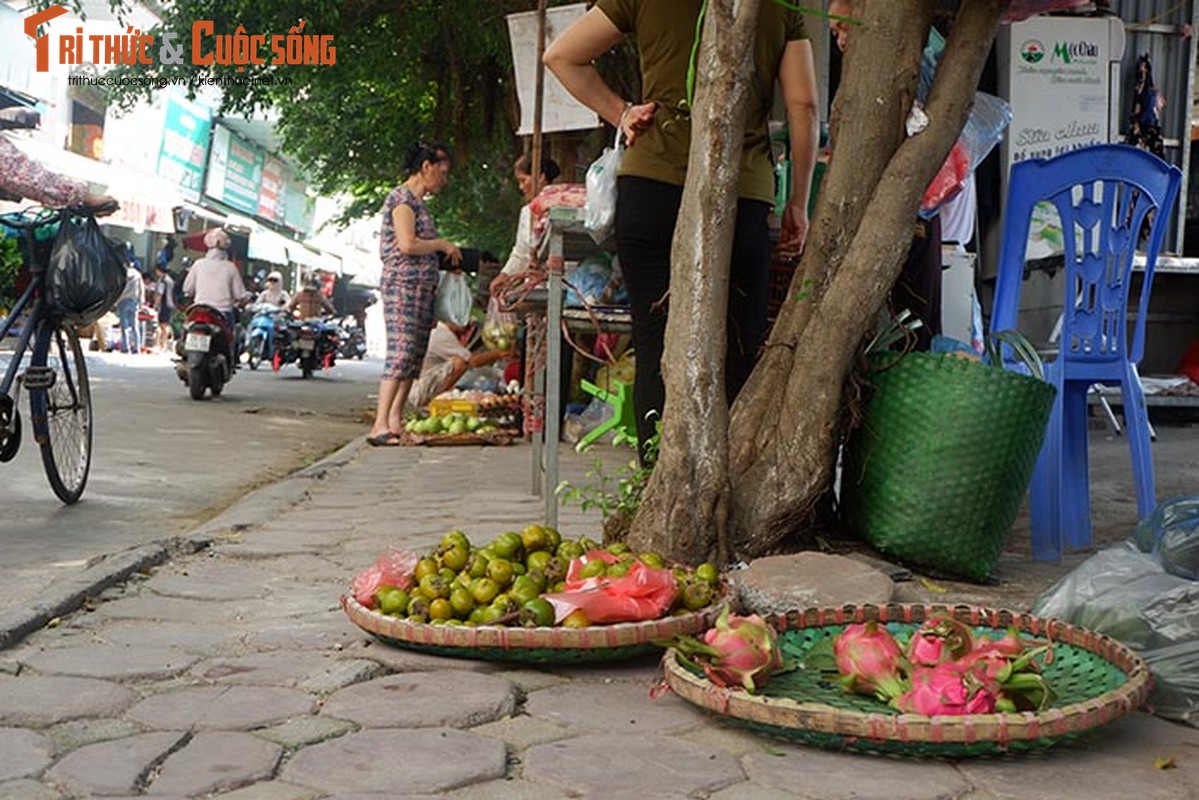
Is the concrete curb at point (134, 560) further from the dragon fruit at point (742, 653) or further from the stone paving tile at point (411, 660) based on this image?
the dragon fruit at point (742, 653)

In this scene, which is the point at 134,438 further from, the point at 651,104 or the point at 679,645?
the point at 679,645

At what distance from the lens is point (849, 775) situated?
7.97 feet

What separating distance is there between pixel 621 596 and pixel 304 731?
2.68 feet

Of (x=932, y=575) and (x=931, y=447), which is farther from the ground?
(x=931, y=447)

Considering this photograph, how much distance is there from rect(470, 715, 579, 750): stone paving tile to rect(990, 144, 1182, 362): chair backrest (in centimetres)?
266

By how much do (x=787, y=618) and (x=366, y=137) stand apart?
15956 mm

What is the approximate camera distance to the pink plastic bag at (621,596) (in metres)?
3.13

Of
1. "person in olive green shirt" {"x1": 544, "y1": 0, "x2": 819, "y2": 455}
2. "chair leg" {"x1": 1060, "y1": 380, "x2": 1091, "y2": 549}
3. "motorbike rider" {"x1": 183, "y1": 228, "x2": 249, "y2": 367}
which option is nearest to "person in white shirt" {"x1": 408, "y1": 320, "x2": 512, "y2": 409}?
"motorbike rider" {"x1": 183, "y1": 228, "x2": 249, "y2": 367}

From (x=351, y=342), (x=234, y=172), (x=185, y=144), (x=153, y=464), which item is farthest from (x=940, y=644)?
(x=234, y=172)

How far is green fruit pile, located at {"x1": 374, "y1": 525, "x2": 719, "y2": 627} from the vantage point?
124 inches

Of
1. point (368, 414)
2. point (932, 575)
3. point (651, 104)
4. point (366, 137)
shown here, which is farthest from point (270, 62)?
point (932, 575)

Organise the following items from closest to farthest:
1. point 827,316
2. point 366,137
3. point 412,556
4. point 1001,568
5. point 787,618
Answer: point 787,618 → point 412,556 → point 827,316 → point 1001,568 → point 366,137

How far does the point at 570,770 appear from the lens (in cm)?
244

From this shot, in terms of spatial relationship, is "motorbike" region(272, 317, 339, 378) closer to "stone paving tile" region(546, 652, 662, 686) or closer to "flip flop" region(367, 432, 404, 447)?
"flip flop" region(367, 432, 404, 447)
